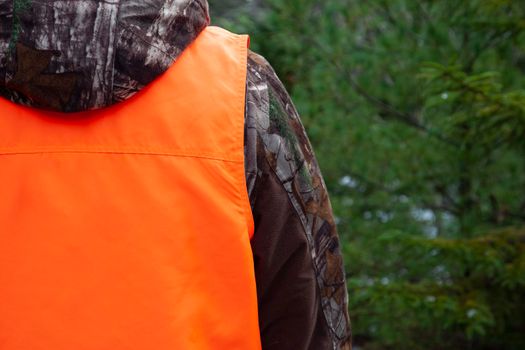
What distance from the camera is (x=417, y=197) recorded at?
178 inches

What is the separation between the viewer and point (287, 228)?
1529 mm

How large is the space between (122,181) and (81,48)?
0.72 ft

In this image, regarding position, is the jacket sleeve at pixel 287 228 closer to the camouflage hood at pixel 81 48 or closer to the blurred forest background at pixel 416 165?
the camouflage hood at pixel 81 48

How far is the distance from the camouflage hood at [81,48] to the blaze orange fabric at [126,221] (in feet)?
0.18

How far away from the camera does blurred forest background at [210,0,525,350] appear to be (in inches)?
149

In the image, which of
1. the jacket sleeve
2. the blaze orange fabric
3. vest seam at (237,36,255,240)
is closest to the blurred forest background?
the jacket sleeve

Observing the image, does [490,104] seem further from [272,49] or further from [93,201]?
[272,49]

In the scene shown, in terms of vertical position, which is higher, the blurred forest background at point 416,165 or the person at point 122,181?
the person at point 122,181

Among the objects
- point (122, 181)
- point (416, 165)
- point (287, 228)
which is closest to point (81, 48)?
point (122, 181)

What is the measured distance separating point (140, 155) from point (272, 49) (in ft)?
16.1

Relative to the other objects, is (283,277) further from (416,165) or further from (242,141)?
(416,165)

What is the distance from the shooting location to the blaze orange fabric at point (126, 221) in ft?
Result: 4.50

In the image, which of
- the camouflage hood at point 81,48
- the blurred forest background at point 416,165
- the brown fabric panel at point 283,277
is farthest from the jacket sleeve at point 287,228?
the blurred forest background at point 416,165

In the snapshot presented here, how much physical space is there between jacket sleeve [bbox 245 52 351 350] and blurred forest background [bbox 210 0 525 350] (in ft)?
6.48
